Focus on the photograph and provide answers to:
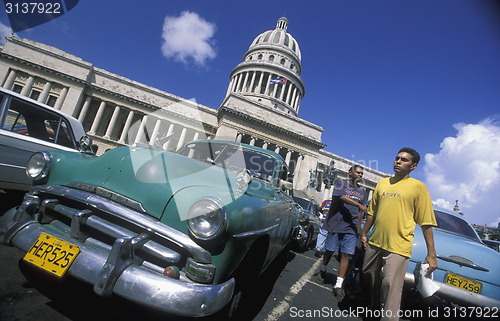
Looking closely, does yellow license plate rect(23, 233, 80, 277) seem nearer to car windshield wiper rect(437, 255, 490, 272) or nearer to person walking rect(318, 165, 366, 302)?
person walking rect(318, 165, 366, 302)

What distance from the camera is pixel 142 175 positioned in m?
1.69

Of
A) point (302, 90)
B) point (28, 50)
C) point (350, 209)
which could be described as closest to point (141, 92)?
point (28, 50)

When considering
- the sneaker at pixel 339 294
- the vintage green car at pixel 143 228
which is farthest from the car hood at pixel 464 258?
the vintage green car at pixel 143 228

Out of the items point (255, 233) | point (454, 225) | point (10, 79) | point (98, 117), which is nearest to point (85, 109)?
point (98, 117)

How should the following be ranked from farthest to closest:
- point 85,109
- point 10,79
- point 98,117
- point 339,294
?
point 98,117, point 85,109, point 10,79, point 339,294

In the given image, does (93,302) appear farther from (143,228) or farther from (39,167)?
(39,167)

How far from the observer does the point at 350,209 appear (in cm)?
346

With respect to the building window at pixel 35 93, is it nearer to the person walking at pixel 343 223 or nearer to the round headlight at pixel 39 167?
the round headlight at pixel 39 167

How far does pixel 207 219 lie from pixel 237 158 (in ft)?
5.29

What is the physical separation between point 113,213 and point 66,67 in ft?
115

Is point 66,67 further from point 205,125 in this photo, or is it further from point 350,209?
point 350,209

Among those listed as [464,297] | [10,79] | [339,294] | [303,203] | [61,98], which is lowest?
[339,294]

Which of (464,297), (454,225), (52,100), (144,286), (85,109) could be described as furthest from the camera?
(85,109)

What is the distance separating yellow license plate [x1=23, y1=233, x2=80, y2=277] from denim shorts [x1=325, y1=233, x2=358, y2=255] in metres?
3.11
